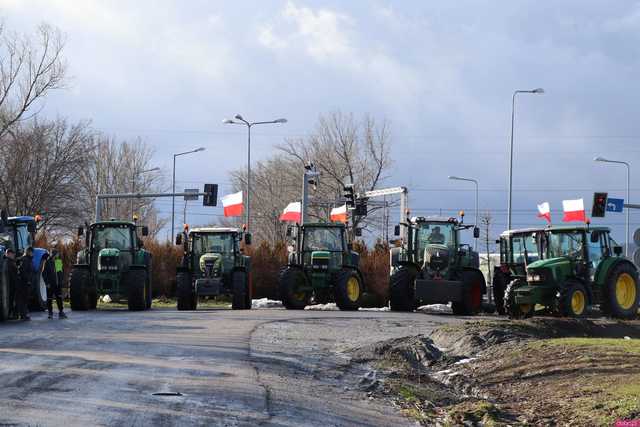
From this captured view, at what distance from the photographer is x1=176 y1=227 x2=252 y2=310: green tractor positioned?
2867cm

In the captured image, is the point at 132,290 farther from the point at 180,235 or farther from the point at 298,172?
the point at 298,172

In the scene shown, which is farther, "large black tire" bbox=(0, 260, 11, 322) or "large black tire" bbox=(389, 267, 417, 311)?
"large black tire" bbox=(389, 267, 417, 311)

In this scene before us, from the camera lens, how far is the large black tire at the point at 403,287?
2814 centimetres

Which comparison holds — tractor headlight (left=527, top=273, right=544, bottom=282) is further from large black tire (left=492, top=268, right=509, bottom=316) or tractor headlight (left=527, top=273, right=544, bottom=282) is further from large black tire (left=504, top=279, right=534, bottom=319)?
large black tire (left=492, top=268, right=509, bottom=316)

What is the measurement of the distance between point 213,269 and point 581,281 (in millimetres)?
11522

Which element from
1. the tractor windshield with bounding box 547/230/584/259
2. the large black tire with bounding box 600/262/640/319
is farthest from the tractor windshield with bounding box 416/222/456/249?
the large black tire with bounding box 600/262/640/319

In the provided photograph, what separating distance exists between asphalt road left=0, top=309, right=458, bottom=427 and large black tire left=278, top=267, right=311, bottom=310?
9016mm

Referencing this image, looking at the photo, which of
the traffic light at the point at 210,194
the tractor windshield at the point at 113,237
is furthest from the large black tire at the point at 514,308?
the traffic light at the point at 210,194

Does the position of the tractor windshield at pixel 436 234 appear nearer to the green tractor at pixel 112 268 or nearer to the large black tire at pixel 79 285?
the green tractor at pixel 112 268

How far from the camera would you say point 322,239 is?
1184 inches

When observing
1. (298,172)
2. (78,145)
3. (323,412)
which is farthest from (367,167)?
(323,412)

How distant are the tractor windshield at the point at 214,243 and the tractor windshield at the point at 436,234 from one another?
5.96 metres

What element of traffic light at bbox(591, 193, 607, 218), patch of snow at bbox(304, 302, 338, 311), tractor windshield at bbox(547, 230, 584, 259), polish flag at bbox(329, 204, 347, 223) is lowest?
patch of snow at bbox(304, 302, 338, 311)

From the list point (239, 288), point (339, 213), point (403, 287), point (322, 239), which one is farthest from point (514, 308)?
point (339, 213)
